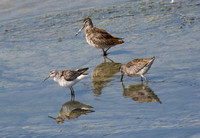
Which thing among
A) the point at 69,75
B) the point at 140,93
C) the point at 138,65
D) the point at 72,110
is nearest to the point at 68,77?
the point at 69,75

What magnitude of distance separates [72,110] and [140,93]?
62.7 inches

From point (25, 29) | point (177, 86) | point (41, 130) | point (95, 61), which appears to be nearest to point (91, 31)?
point (95, 61)

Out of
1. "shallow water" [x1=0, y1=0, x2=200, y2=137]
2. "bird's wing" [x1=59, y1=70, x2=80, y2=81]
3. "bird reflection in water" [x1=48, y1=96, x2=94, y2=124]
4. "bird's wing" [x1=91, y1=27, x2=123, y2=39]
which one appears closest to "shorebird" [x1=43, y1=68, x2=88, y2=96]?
"bird's wing" [x1=59, y1=70, x2=80, y2=81]

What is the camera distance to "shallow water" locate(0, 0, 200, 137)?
6.85m

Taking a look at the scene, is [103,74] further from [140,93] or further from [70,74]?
[140,93]

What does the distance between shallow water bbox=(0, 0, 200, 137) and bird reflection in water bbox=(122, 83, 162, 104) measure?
0.02 metres

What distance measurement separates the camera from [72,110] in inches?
309

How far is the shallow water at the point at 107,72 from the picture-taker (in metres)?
6.85

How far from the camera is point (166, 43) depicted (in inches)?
470

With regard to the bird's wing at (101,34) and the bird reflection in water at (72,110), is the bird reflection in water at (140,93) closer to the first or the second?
the bird reflection in water at (72,110)

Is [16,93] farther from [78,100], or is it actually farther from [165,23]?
[165,23]

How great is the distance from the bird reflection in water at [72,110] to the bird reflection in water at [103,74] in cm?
67

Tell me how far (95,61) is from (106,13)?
6.05 meters

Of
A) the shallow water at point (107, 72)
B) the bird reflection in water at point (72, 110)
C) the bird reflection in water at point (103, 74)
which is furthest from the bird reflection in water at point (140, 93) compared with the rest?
the bird reflection in water at point (72, 110)
